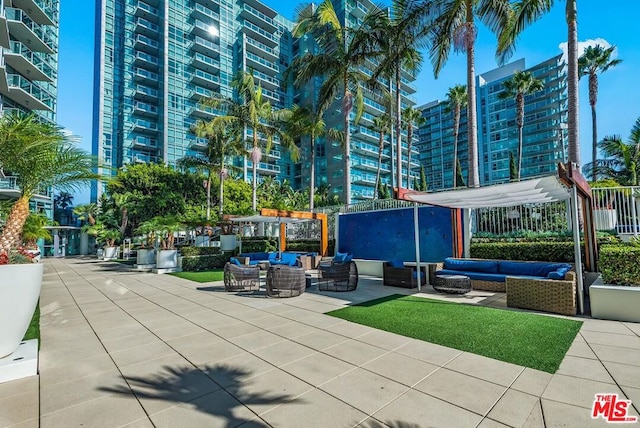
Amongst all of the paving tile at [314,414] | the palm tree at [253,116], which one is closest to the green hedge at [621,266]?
the paving tile at [314,414]

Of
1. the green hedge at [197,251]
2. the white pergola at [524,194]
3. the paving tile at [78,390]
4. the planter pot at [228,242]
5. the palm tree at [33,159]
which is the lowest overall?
the paving tile at [78,390]

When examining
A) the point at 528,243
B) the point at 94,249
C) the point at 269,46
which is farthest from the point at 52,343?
the point at 269,46

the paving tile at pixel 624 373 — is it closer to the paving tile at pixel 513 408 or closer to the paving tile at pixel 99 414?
the paving tile at pixel 513 408

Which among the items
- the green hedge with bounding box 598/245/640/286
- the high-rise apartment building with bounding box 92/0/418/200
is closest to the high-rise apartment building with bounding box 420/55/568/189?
the high-rise apartment building with bounding box 92/0/418/200

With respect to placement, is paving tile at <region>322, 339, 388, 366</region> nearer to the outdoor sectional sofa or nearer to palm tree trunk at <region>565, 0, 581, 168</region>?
the outdoor sectional sofa

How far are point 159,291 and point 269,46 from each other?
2185 inches

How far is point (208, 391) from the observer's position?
10.2 feet

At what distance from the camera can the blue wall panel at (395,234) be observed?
11680 mm

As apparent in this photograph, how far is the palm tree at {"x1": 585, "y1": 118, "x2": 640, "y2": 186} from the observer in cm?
1630

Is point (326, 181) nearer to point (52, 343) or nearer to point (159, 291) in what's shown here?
point (159, 291)

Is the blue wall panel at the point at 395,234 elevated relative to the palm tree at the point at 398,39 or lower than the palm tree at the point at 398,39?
lower

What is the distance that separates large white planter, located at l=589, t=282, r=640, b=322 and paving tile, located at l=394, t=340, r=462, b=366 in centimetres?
352

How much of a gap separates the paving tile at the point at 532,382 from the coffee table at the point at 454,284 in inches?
166

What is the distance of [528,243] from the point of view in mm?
9656
